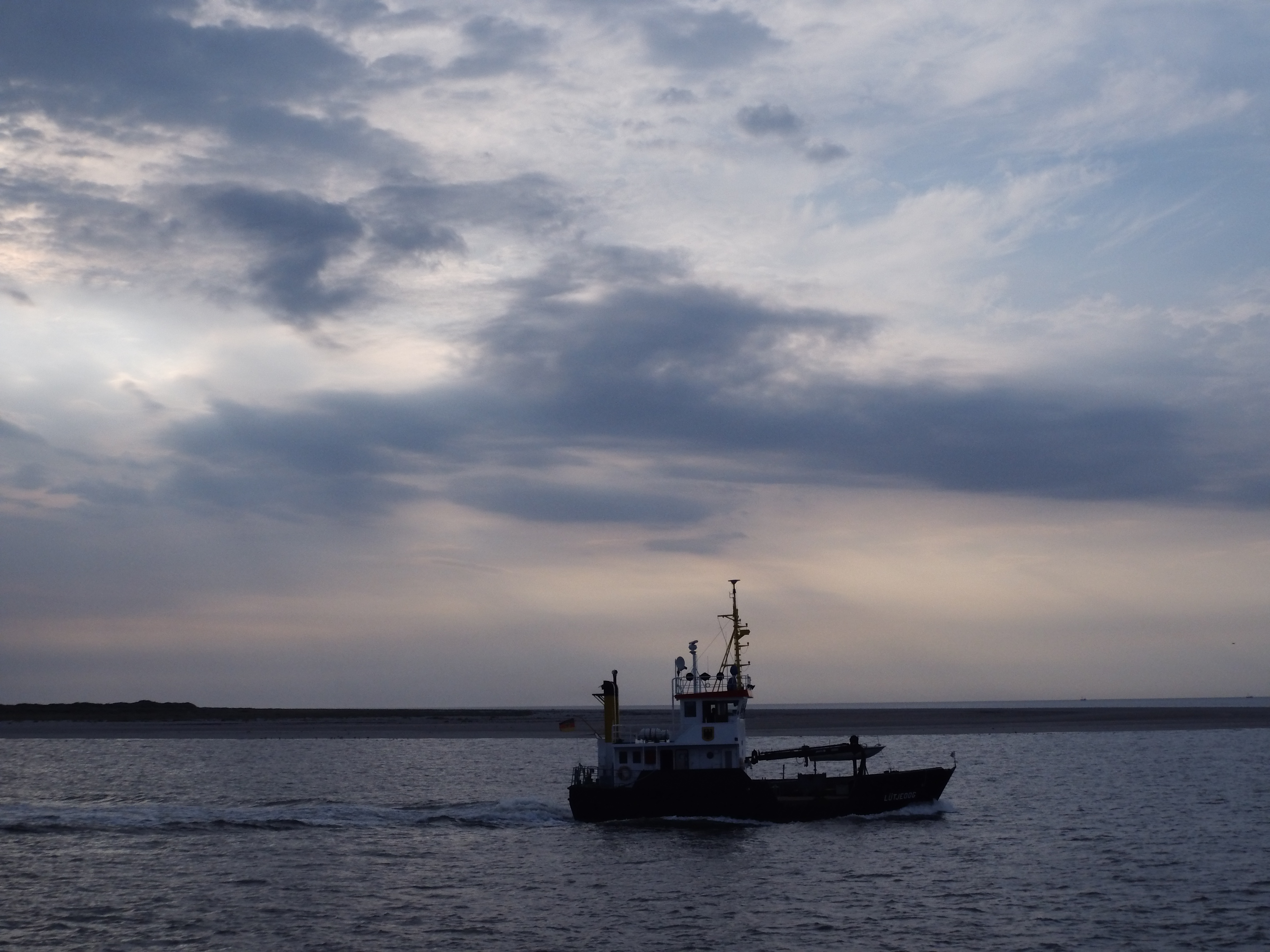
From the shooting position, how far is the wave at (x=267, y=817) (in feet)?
140

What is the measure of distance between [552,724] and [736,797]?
338 ft

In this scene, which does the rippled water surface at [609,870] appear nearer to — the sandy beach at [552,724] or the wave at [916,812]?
the wave at [916,812]

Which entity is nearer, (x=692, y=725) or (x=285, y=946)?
(x=285, y=946)

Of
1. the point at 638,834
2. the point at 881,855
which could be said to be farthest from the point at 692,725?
the point at 881,855

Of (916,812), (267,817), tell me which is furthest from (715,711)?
(267,817)

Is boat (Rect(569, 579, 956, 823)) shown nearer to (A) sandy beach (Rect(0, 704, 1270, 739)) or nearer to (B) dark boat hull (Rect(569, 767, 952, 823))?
(B) dark boat hull (Rect(569, 767, 952, 823))

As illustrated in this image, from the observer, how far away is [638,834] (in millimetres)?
40031

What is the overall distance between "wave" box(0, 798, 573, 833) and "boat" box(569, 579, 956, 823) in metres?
3.02

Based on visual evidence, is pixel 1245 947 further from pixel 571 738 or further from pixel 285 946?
pixel 571 738

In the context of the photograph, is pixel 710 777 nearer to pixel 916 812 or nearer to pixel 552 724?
pixel 916 812

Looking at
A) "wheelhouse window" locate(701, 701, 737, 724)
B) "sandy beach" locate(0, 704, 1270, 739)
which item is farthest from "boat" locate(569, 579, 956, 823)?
"sandy beach" locate(0, 704, 1270, 739)

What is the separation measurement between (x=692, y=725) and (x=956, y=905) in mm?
15622

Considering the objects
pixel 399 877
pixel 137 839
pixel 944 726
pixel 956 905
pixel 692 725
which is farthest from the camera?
pixel 944 726

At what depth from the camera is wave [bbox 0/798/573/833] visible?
42688 mm
